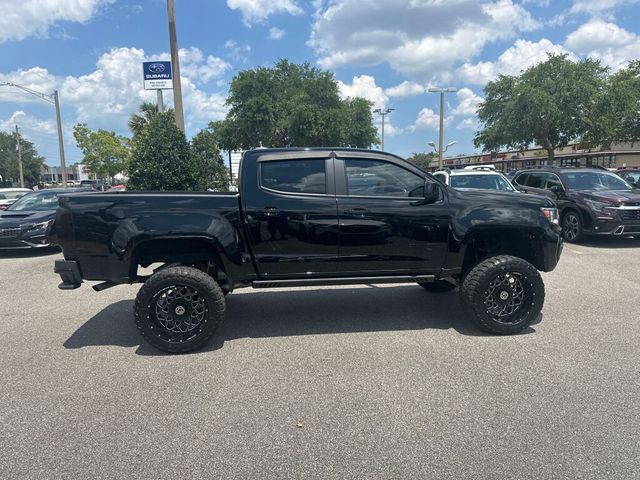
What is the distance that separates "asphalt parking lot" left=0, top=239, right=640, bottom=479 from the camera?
109 inches

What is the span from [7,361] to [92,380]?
1.11 meters

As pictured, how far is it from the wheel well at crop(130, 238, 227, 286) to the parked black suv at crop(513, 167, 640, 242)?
868cm

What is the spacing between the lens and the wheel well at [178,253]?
449 centimetres

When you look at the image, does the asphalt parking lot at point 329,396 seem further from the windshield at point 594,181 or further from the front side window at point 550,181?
the front side window at point 550,181

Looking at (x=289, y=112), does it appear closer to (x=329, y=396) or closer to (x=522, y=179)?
(x=522, y=179)

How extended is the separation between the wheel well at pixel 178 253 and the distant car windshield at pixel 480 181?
7366 mm

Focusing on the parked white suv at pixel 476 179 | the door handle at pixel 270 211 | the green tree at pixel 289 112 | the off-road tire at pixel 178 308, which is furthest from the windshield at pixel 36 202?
the green tree at pixel 289 112

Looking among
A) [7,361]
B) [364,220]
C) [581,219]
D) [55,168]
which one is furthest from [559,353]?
[55,168]

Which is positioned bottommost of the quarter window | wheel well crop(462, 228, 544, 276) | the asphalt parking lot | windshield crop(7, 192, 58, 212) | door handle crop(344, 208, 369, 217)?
the asphalt parking lot

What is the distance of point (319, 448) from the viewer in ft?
9.48

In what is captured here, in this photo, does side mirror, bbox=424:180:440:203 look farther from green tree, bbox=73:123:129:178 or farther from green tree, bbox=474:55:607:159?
green tree, bbox=73:123:129:178

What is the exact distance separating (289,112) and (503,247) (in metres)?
26.4

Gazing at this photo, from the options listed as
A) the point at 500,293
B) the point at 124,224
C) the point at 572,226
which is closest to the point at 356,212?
the point at 500,293

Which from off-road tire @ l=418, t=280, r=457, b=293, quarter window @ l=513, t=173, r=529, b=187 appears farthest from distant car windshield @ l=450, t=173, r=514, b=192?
off-road tire @ l=418, t=280, r=457, b=293
